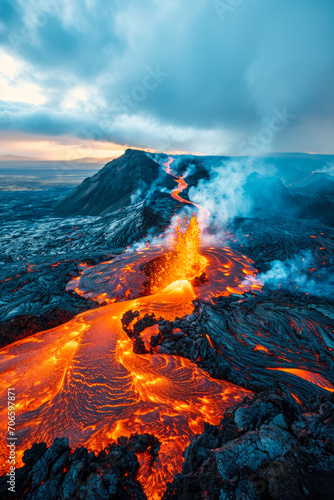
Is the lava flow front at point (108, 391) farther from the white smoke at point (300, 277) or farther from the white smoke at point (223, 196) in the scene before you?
the white smoke at point (223, 196)

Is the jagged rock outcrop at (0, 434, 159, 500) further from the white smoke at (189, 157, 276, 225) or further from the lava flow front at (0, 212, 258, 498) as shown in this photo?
the white smoke at (189, 157, 276, 225)

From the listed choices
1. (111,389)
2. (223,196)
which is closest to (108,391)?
(111,389)

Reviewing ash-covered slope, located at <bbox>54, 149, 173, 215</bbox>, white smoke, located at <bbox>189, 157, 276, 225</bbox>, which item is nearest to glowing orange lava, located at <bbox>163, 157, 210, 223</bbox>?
white smoke, located at <bbox>189, 157, 276, 225</bbox>

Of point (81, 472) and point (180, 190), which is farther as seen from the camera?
point (180, 190)

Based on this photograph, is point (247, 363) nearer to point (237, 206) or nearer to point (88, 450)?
point (88, 450)

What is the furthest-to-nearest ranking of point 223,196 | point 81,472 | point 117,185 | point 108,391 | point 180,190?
1. point 117,185
2. point 180,190
3. point 223,196
4. point 108,391
5. point 81,472

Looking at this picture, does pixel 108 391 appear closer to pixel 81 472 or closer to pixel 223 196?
pixel 81 472

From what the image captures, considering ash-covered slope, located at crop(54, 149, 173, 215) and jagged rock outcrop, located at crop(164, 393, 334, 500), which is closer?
jagged rock outcrop, located at crop(164, 393, 334, 500)

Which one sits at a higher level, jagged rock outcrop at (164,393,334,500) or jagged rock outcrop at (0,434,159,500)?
jagged rock outcrop at (164,393,334,500)
